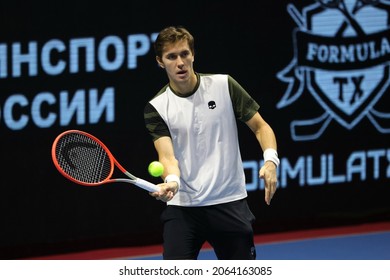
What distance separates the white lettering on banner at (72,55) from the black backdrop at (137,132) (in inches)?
0.6

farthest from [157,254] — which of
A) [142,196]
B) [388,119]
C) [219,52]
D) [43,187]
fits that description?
[388,119]

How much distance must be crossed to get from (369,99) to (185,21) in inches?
63.5

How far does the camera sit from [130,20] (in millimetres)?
7613

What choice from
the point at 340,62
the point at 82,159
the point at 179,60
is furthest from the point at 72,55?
the point at 179,60

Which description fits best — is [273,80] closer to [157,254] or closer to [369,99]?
[369,99]

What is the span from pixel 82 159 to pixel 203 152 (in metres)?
0.59

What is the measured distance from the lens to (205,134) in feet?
17.6

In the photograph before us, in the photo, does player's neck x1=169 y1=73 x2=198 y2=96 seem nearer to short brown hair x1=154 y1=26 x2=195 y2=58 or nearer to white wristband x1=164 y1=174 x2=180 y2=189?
short brown hair x1=154 y1=26 x2=195 y2=58

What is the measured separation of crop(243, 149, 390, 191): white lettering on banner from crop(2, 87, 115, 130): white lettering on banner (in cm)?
119

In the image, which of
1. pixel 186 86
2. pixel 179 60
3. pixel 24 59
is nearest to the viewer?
pixel 179 60

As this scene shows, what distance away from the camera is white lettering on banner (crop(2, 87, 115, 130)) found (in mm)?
7383

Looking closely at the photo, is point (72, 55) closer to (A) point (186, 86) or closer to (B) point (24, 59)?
(B) point (24, 59)

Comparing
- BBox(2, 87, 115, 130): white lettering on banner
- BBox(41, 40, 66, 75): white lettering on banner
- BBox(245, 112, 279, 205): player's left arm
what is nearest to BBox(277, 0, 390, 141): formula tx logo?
BBox(2, 87, 115, 130): white lettering on banner

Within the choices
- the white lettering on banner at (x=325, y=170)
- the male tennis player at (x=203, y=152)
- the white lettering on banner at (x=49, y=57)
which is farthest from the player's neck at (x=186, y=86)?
the white lettering on banner at (x=325, y=170)
